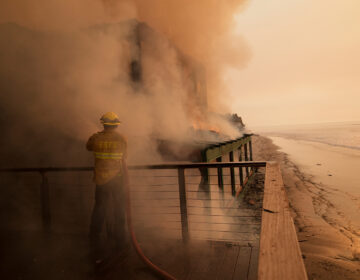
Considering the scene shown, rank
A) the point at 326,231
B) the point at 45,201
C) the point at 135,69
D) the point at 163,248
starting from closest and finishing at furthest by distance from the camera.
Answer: the point at 163,248 < the point at 45,201 < the point at 326,231 < the point at 135,69

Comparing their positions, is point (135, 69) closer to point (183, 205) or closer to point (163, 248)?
point (183, 205)

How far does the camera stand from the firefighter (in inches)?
92.0

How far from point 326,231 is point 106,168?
4.50 meters

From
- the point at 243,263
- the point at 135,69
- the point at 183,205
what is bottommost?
the point at 243,263

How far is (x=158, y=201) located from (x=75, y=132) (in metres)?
2.19

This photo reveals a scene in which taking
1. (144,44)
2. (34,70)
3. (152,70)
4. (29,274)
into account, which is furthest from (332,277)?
(34,70)

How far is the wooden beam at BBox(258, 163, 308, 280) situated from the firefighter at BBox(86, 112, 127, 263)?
1553mm

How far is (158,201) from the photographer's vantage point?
3738 mm

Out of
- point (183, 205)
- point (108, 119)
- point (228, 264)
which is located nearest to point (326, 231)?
point (228, 264)

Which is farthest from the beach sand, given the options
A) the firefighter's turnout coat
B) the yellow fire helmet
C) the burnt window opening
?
the burnt window opening

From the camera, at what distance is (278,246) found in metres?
0.84

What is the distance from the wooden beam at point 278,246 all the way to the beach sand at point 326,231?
2.49 metres

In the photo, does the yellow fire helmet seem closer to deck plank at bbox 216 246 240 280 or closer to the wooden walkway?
the wooden walkway

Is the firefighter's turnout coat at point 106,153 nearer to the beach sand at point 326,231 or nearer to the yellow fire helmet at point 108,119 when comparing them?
the yellow fire helmet at point 108,119
